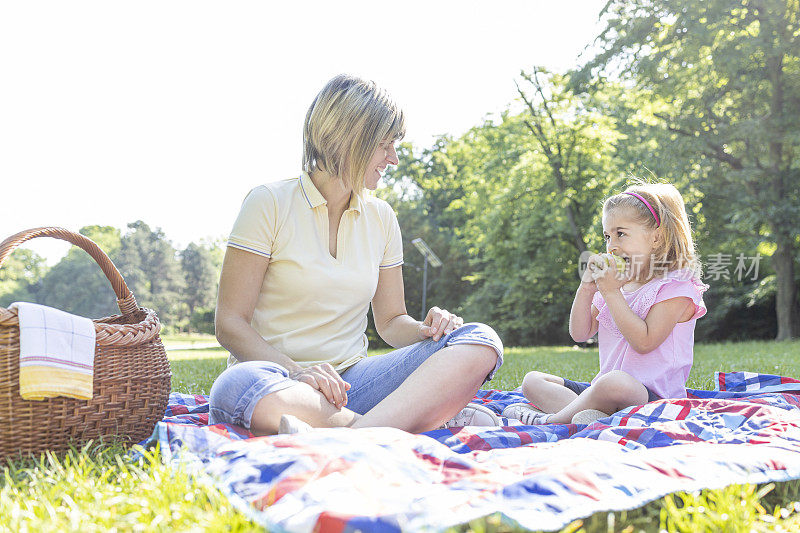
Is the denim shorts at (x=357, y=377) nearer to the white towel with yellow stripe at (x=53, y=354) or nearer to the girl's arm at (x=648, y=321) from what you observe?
the white towel with yellow stripe at (x=53, y=354)

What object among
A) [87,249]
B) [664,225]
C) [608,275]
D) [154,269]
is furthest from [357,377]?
[154,269]

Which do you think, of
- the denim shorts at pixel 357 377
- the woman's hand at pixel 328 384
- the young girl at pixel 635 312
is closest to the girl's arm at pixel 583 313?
the young girl at pixel 635 312

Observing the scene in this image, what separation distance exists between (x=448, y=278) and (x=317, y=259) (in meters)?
22.5

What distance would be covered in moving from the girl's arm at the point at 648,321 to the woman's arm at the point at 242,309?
4.44 feet

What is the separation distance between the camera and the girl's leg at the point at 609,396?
2516 millimetres

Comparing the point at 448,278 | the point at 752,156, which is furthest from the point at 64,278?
the point at 752,156

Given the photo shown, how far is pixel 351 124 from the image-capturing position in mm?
2352

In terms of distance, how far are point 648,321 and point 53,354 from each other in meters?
2.17

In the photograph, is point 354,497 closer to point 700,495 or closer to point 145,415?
point 700,495

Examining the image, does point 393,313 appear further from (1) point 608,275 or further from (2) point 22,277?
(2) point 22,277

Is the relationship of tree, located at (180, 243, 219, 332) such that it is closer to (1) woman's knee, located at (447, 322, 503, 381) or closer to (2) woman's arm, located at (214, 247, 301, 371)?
(2) woman's arm, located at (214, 247, 301, 371)

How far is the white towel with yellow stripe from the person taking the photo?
1839 millimetres

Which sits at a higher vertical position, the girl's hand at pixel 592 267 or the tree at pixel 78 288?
the girl's hand at pixel 592 267

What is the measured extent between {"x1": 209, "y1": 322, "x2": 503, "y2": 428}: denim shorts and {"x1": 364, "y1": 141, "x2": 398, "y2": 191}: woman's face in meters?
0.64
